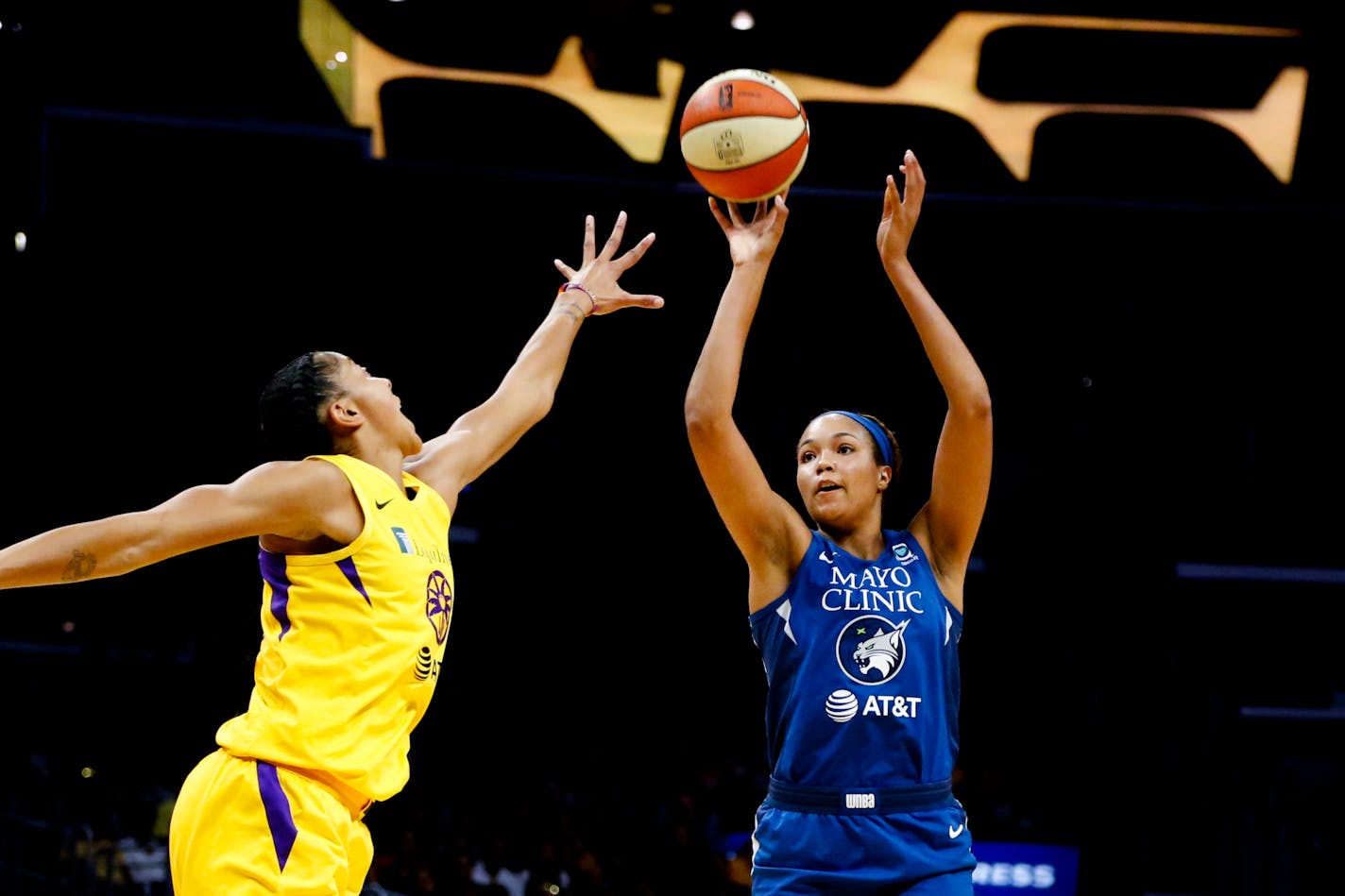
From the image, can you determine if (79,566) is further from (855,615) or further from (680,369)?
(680,369)

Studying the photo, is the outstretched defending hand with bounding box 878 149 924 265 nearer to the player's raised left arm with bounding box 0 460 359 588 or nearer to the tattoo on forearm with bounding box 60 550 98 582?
the player's raised left arm with bounding box 0 460 359 588

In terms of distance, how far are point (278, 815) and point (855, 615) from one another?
145cm

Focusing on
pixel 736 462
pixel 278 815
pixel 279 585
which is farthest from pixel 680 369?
pixel 278 815

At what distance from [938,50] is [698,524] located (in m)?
7.81

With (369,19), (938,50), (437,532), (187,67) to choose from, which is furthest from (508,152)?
(437,532)

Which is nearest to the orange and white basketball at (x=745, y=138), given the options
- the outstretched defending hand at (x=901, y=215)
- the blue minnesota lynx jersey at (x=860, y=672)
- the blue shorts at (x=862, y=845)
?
the outstretched defending hand at (x=901, y=215)

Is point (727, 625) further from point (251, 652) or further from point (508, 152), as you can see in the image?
point (508, 152)

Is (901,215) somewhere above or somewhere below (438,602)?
above

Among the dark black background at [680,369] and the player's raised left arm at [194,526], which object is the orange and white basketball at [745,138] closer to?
the player's raised left arm at [194,526]

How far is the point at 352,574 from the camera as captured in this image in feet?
9.78

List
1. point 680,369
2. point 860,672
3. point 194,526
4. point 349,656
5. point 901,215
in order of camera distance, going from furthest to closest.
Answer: point 680,369 → point 901,215 → point 860,672 → point 349,656 → point 194,526

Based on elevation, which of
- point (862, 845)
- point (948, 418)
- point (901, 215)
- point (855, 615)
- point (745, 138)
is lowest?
point (862, 845)

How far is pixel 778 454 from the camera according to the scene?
14.2 metres

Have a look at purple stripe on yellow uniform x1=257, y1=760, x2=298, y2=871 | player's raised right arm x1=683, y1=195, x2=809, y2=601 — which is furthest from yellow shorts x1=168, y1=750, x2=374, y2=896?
player's raised right arm x1=683, y1=195, x2=809, y2=601
